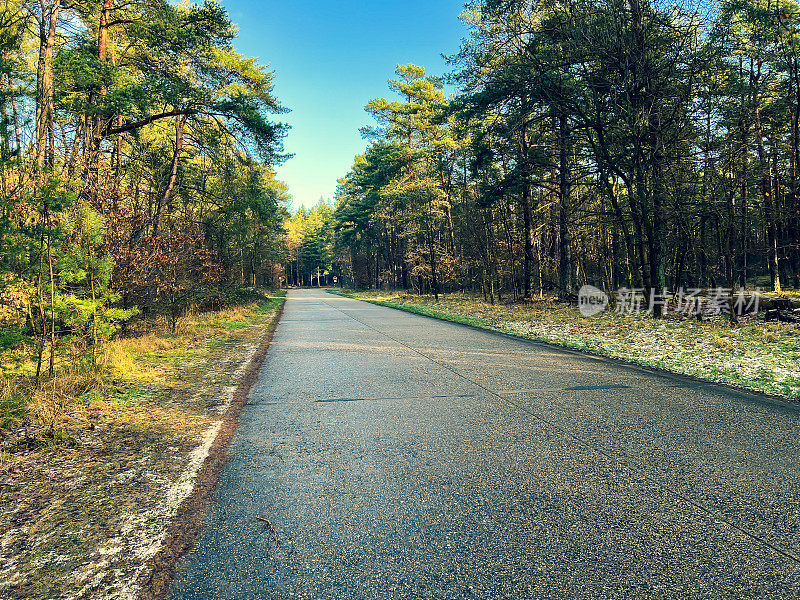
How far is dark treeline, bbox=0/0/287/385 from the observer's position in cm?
535

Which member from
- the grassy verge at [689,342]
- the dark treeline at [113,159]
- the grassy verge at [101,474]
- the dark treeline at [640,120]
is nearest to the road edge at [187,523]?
the grassy verge at [101,474]

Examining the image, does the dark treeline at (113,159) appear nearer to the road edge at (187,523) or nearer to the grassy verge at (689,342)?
the road edge at (187,523)

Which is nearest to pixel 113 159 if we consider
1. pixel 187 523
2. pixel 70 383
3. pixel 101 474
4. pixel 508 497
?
pixel 70 383

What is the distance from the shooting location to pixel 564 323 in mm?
14516

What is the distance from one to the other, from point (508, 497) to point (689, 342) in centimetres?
886

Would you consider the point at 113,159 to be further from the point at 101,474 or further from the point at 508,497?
the point at 508,497

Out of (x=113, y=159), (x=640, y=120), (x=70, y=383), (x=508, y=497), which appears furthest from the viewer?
(x=113, y=159)

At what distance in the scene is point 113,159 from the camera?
13570mm

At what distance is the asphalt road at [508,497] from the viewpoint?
226cm

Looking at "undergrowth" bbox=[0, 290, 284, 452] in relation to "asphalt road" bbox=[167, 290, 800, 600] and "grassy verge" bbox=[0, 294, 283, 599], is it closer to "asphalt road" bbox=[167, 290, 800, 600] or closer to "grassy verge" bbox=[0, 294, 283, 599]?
"grassy verge" bbox=[0, 294, 283, 599]

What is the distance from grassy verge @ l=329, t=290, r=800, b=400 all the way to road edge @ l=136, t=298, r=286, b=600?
21.6 feet

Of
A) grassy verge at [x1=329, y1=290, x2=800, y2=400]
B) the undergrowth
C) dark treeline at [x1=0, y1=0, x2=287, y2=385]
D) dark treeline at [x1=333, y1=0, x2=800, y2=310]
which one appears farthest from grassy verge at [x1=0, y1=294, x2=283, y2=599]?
dark treeline at [x1=333, y1=0, x2=800, y2=310]

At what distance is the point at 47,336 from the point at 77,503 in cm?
334

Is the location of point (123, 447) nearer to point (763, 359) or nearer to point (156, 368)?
point (156, 368)
